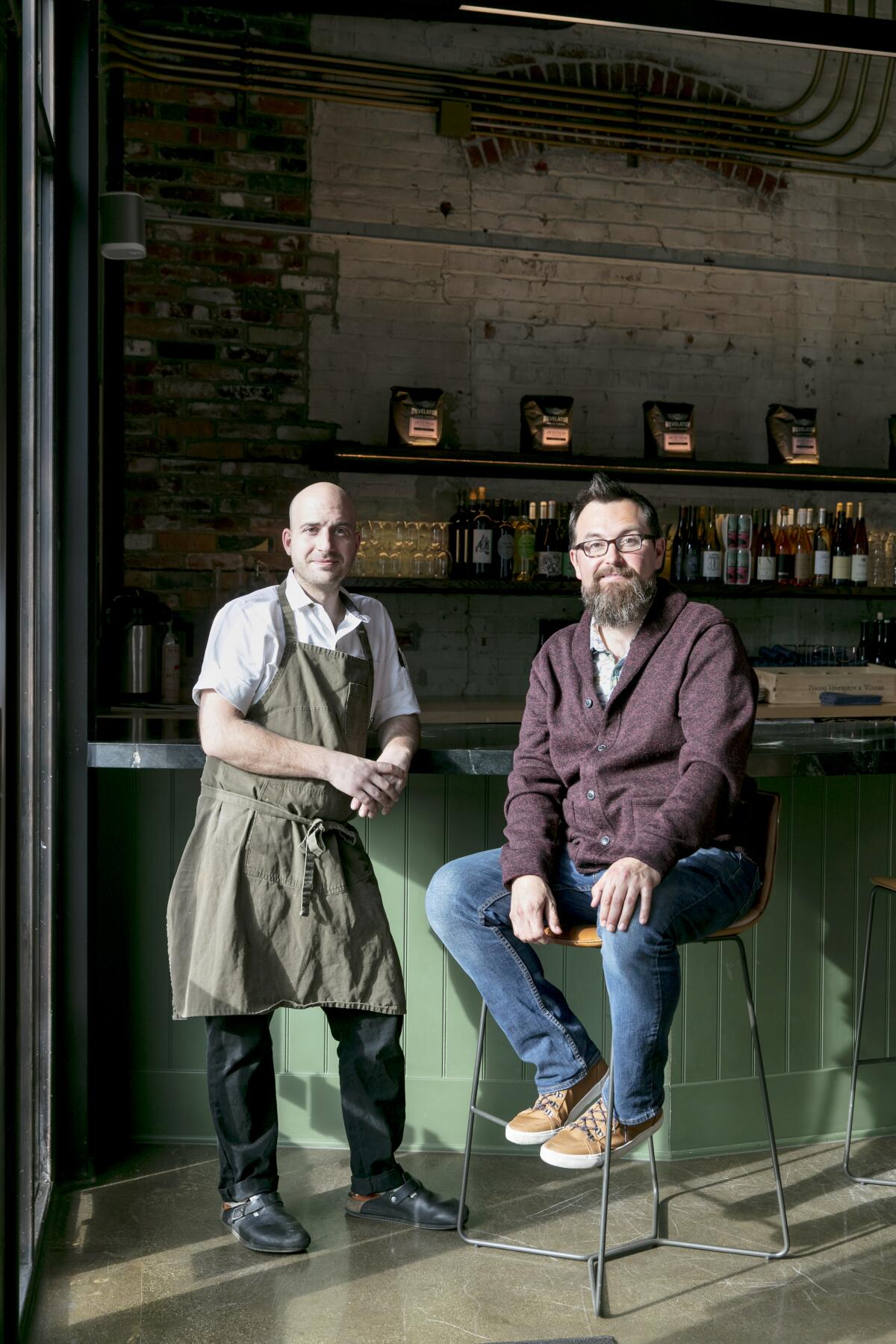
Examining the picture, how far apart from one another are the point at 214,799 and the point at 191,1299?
95 cm

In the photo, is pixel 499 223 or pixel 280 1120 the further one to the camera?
pixel 499 223

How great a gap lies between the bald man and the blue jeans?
234 mm

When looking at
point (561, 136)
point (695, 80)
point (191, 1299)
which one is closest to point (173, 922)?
point (191, 1299)

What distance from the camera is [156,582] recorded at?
5.12m

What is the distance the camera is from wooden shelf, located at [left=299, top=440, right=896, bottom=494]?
509 centimetres

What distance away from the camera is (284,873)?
254cm

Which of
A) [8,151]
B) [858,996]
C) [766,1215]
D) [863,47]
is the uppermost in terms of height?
[863,47]

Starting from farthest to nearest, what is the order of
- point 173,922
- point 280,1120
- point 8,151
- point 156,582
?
point 156,582, point 280,1120, point 173,922, point 8,151

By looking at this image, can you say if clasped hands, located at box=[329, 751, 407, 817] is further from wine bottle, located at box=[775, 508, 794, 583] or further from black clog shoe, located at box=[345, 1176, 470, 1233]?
wine bottle, located at box=[775, 508, 794, 583]

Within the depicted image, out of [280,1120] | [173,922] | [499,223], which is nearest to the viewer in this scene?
[173,922]

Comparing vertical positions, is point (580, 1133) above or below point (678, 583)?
below

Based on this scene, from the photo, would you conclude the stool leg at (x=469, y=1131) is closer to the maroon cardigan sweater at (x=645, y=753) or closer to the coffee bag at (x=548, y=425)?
the maroon cardigan sweater at (x=645, y=753)

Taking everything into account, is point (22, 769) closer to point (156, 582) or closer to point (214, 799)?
point (214, 799)

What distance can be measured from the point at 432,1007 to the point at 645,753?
103 centimetres
